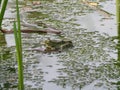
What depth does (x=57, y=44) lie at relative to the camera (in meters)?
2.35

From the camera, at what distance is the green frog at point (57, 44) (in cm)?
229

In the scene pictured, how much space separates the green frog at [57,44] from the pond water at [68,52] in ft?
0.13

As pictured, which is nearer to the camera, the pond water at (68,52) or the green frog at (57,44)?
the pond water at (68,52)

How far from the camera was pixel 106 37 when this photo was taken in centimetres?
254

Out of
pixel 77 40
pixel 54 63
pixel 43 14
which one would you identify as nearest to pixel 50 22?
pixel 43 14

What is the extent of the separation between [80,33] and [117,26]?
1.03 feet

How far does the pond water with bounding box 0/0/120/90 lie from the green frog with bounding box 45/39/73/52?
0.13ft

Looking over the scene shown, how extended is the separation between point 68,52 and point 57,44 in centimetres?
13

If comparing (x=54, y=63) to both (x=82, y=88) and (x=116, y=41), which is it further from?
(x=116, y=41)

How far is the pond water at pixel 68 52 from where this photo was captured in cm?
183

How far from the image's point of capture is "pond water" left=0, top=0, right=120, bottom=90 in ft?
5.99

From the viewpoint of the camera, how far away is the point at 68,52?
7.39 ft

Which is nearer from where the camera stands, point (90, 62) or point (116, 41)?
point (90, 62)

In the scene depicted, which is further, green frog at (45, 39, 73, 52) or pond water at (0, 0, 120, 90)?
green frog at (45, 39, 73, 52)
